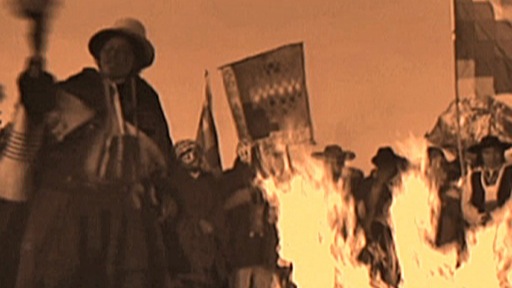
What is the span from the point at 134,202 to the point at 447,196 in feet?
2.13

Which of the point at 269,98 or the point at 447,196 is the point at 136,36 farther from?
the point at 447,196

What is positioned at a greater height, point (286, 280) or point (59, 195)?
point (59, 195)

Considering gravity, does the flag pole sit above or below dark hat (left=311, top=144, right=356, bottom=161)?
above

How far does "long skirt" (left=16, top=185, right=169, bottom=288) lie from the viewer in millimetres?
1800

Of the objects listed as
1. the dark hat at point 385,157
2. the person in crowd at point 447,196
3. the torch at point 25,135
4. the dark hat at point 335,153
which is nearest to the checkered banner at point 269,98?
the dark hat at point 335,153

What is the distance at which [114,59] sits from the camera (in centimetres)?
188

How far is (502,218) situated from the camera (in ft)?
6.37

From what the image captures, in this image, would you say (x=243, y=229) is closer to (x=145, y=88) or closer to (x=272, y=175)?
(x=272, y=175)

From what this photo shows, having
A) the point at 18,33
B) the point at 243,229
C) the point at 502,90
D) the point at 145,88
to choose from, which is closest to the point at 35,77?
the point at 18,33

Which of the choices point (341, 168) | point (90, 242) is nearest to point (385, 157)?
point (341, 168)

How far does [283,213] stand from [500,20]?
0.63 meters

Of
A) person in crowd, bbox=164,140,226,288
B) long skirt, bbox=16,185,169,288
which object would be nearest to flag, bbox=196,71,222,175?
person in crowd, bbox=164,140,226,288

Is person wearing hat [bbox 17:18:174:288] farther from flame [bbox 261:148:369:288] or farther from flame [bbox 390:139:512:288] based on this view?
flame [bbox 390:139:512:288]

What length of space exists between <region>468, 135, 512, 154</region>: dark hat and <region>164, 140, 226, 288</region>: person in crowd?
55 cm
